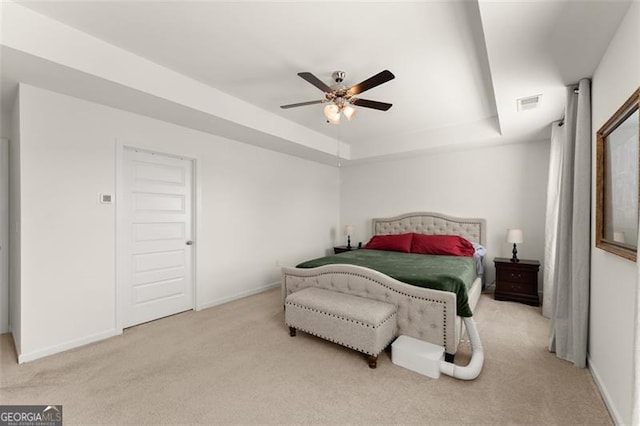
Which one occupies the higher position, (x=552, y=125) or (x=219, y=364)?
(x=552, y=125)

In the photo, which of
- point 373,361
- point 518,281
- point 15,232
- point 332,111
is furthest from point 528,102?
point 15,232

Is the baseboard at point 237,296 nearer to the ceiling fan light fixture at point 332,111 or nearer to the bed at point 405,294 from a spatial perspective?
the bed at point 405,294

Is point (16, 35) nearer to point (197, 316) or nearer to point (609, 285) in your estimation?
point (197, 316)

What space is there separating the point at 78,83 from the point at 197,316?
2692 millimetres

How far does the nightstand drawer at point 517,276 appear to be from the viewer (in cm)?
380

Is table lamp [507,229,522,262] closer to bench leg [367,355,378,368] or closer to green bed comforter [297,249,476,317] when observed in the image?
green bed comforter [297,249,476,317]

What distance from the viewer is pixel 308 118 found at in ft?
13.2

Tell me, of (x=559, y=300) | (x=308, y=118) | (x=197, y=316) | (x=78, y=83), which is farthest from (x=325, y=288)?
(x=78, y=83)

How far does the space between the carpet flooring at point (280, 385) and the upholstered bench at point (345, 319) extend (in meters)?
0.16

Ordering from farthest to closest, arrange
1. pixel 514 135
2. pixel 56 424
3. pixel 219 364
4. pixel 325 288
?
pixel 514 135 → pixel 325 288 → pixel 219 364 → pixel 56 424

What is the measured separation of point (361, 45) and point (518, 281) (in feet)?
12.2

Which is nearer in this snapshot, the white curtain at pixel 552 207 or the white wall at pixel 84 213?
the white wall at pixel 84 213

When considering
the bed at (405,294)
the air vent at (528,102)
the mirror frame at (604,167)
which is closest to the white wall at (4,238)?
the bed at (405,294)

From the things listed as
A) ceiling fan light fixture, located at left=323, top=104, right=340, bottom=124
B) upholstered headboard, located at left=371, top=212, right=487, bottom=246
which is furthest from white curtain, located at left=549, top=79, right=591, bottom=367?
upholstered headboard, located at left=371, top=212, right=487, bottom=246
